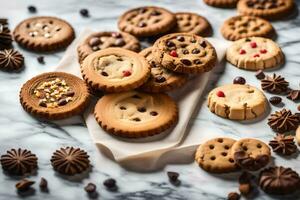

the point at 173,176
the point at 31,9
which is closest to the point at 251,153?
the point at 173,176

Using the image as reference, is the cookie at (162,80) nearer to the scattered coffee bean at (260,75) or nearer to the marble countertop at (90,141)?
the marble countertop at (90,141)

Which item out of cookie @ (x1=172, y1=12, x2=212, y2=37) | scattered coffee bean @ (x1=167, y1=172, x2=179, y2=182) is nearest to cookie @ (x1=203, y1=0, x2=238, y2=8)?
cookie @ (x1=172, y1=12, x2=212, y2=37)

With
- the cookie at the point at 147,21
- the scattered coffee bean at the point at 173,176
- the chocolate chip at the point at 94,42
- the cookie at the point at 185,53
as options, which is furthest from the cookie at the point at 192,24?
the scattered coffee bean at the point at 173,176

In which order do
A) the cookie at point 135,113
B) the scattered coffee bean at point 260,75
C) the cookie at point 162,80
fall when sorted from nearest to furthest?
the cookie at point 135,113 → the cookie at point 162,80 → the scattered coffee bean at point 260,75

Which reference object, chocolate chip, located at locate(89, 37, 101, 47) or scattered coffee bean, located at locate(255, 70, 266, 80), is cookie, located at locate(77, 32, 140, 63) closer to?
chocolate chip, located at locate(89, 37, 101, 47)

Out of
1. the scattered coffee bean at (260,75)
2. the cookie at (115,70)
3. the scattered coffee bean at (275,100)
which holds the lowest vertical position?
the scattered coffee bean at (275,100)

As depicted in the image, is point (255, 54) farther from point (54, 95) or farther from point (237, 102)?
point (54, 95)

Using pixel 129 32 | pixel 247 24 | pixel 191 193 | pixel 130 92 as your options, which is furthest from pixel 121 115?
pixel 247 24
